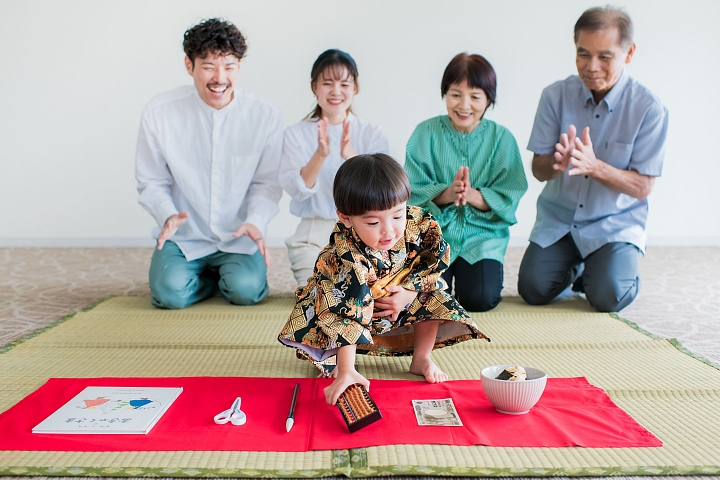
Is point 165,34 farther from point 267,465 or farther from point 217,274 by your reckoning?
point 267,465

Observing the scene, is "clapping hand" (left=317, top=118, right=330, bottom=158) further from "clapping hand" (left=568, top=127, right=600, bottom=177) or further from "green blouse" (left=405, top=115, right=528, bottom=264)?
"clapping hand" (left=568, top=127, right=600, bottom=177)

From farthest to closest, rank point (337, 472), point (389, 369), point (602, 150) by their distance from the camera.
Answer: point (602, 150), point (389, 369), point (337, 472)

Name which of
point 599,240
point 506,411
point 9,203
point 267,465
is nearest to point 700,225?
point 599,240

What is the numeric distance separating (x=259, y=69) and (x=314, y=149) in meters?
1.35

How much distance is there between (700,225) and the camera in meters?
3.93

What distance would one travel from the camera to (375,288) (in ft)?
4.87

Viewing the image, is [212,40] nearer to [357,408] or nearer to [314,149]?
[314,149]

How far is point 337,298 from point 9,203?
10.2ft

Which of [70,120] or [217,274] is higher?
[70,120]

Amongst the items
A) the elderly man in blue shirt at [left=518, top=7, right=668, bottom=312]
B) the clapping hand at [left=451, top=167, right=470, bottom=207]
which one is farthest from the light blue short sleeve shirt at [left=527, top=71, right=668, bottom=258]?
the clapping hand at [left=451, top=167, right=470, bottom=207]

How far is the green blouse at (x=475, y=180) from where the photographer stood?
2363mm

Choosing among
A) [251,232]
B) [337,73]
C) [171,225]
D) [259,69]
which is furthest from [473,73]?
[259,69]

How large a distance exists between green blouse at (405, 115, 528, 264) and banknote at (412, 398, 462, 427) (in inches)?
41.5

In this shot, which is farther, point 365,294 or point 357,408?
point 365,294
